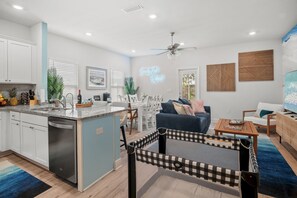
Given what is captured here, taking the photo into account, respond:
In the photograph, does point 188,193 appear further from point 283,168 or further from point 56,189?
point 283,168

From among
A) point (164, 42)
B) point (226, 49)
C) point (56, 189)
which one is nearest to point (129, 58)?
point (164, 42)

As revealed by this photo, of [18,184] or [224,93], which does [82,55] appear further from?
[224,93]

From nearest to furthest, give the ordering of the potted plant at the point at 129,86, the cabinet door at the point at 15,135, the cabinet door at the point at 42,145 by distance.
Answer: the cabinet door at the point at 42,145 < the cabinet door at the point at 15,135 < the potted plant at the point at 129,86

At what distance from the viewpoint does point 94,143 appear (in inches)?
79.9

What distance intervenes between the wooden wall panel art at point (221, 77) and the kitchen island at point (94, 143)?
452 centimetres

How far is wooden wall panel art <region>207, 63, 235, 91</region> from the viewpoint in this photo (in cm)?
554

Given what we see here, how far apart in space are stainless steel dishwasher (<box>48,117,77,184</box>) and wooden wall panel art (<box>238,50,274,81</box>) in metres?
5.53

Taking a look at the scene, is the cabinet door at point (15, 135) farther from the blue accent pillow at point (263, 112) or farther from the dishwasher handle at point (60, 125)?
the blue accent pillow at point (263, 112)

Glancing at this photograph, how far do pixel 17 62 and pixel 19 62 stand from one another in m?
0.04

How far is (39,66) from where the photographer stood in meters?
3.53

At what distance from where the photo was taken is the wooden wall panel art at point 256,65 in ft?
16.4

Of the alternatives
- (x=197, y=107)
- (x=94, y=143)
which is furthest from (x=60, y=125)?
(x=197, y=107)

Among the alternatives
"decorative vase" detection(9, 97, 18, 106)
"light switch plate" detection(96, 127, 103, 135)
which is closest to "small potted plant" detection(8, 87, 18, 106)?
"decorative vase" detection(9, 97, 18, 106)

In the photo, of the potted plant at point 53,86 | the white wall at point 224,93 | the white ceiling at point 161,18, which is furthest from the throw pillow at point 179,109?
the potted plant at point 53,86
